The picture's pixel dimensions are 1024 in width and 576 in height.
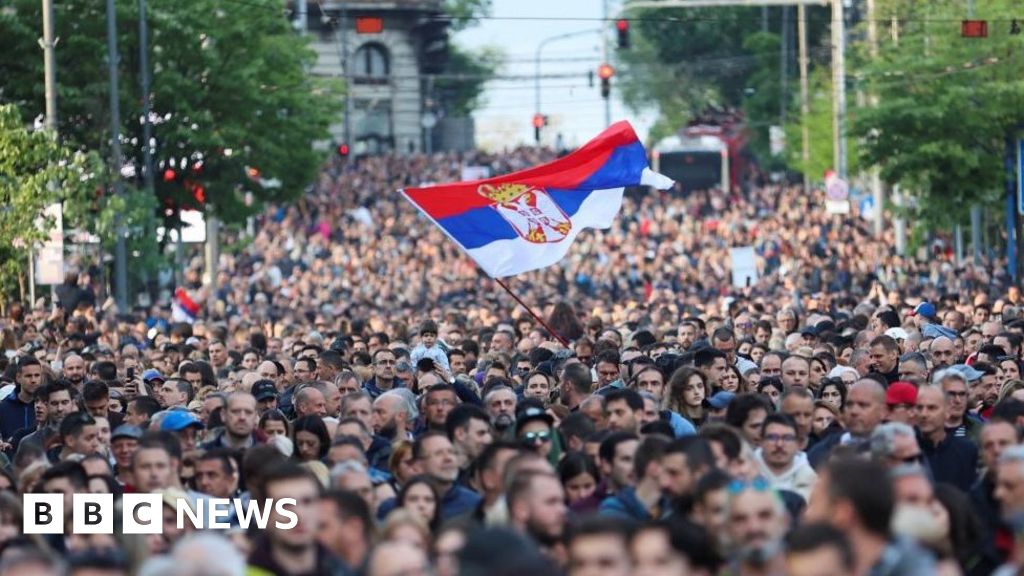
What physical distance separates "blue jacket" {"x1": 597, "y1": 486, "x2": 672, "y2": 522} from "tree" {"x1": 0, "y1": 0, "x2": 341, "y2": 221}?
30.6 metres

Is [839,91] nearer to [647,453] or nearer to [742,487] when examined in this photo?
[647,453]

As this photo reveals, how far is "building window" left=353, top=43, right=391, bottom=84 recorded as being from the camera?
12888 cm

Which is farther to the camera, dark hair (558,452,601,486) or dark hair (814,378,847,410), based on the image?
dark hair (814,378,847,410)

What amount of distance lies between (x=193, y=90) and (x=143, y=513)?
3365 cm

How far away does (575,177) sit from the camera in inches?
997

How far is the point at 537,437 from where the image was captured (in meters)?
15.0

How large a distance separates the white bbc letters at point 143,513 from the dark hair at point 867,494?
320cm

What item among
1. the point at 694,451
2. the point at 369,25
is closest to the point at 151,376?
the point at 694,451

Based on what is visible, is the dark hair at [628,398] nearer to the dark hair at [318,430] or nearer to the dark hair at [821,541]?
the dark hair at [318,430]

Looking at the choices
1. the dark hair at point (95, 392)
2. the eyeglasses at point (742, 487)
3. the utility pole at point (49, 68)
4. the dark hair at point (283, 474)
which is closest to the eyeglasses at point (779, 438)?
the eyeglasses at point (742, 487)

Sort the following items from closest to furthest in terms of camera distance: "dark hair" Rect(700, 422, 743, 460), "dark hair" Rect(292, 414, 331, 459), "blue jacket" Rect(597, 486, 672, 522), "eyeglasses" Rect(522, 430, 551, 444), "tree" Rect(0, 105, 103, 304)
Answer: "blue jacket" Rect(597, 486, 672, 522) < "dark hair" Rect(700, 422, 743, 460) < "eyeglasses" Rect(522, 430, 551, 444) < "dark hair" Rect(292, 414, 331, 459) < "tree" Rect(0, 105, 103, 304)

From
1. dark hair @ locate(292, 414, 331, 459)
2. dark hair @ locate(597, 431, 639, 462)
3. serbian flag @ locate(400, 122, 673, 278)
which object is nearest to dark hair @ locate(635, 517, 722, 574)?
dark hair @ locate(597, 431, 639, 462)

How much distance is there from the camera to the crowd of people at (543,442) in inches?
394

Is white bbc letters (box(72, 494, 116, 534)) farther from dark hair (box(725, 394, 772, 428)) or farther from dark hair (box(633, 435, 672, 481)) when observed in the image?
dark hair (box(725, 394, 772, 428))
